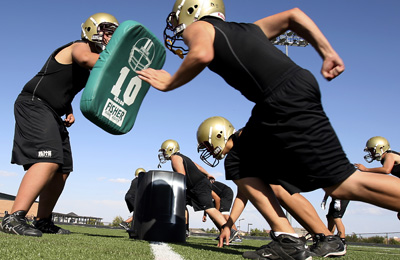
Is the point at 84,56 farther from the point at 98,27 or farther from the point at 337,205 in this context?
the point at 337,205

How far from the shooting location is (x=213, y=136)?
19.5 feet

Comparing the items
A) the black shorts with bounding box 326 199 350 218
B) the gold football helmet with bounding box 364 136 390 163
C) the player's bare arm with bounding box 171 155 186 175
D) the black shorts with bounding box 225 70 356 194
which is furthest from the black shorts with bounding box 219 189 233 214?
the black shorts with bounding box 225 70 356 194

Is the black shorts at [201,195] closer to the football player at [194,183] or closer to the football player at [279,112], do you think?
the football player at [194,183]

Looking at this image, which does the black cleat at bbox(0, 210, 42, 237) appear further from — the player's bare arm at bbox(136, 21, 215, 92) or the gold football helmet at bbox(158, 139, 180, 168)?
the gold football helmet at bbox(158, 139, 180, 168)

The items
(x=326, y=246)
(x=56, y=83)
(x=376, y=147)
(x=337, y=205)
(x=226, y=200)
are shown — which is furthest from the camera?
(x=376, y=147)

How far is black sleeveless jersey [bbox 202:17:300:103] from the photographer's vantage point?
212cm

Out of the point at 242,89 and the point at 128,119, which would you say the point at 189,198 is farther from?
the point at 242,89

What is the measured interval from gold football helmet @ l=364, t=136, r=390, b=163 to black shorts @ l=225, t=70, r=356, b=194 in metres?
7.48

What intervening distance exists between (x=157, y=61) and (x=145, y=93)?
380 mm

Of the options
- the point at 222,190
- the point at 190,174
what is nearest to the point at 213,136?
the point at 190,174

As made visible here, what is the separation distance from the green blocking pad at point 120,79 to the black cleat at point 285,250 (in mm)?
1792

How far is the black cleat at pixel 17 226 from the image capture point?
3.01 metres

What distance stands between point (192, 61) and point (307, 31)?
76 centimetres

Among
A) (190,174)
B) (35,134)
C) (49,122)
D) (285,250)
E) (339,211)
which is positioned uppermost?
(49,122)
